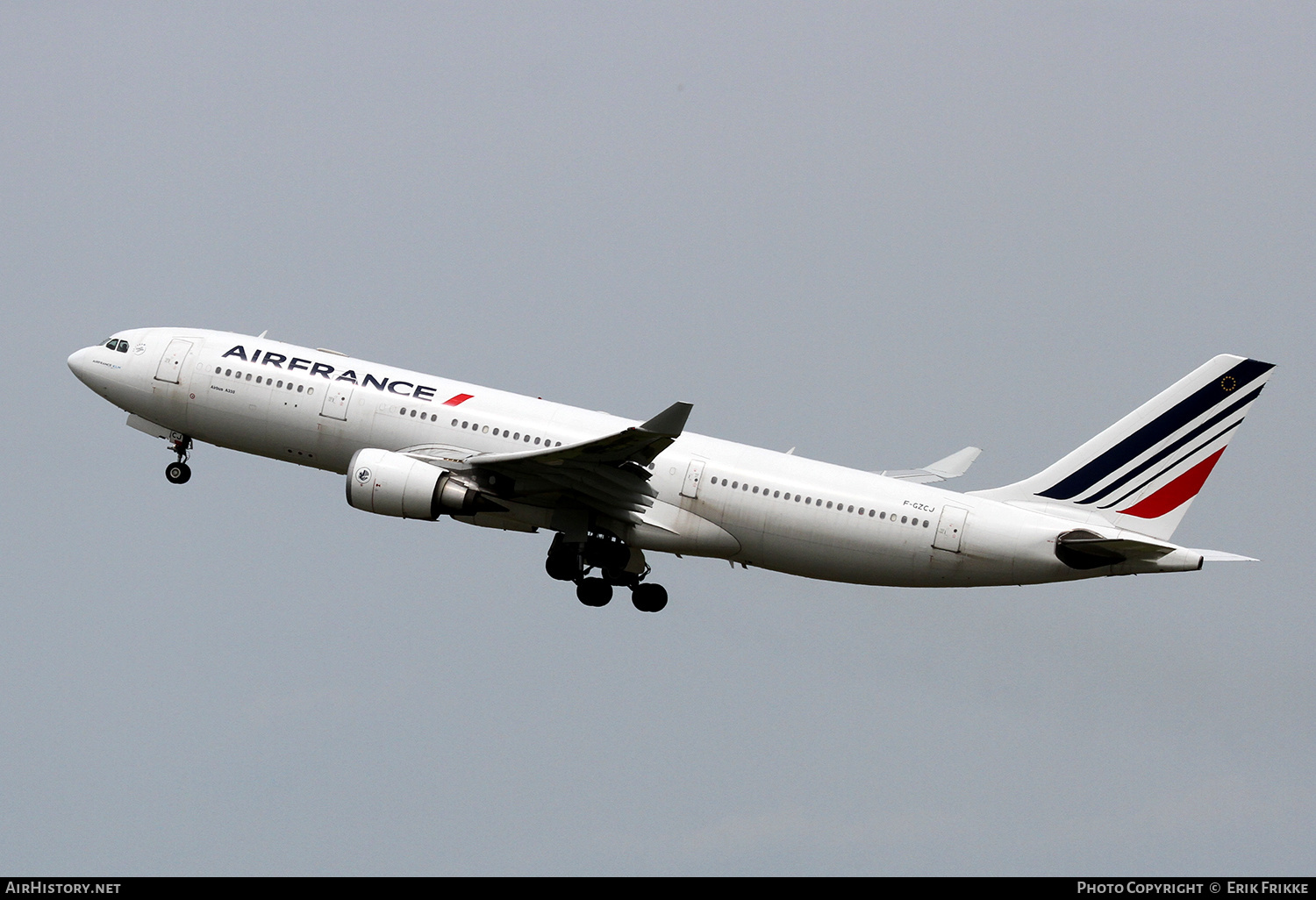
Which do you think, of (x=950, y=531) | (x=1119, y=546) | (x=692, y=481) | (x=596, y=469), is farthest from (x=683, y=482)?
(x=1119, y=546)

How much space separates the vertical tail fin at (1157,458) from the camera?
40406 millimetres

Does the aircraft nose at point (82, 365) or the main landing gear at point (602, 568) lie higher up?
the aircraft nose at point (82, 365)

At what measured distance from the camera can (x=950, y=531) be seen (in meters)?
39.7

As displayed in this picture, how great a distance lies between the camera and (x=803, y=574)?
4100 centimetres

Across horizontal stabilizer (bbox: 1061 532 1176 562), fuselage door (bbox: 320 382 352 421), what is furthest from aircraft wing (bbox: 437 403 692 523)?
horizontal stabilizer (bbox: 1061 532 1176 562)

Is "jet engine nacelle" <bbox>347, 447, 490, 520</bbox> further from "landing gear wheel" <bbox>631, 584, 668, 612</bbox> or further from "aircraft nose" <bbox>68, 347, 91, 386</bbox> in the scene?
"aircraft nose" <bbox>68, 347, 91, 386</bbox>

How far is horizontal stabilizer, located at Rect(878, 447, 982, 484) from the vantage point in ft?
146

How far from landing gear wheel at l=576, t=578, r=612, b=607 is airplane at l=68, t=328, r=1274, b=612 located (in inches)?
1.9

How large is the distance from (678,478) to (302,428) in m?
10.5

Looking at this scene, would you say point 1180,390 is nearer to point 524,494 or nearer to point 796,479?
point 796,479

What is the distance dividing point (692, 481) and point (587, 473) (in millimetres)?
3059

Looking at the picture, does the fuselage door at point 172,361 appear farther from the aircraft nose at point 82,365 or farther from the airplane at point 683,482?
the aircraft nose at point 82,365

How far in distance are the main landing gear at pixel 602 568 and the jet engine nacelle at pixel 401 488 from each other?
358 centimetres

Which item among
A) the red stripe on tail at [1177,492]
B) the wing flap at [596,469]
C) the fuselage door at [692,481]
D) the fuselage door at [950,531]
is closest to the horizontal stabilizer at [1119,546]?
the red stripe on tail at [1177,492]
